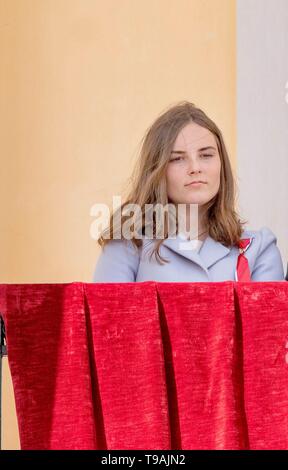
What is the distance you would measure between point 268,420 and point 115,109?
133 cm

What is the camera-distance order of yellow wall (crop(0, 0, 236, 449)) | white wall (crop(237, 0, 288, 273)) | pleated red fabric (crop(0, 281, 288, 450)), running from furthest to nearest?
yellow wall (crop(0, 0, 236, 449)) < white wall (crop(237, 0, 288, 273)) < pleated red fabric (crop(0, 281, 288, 450))

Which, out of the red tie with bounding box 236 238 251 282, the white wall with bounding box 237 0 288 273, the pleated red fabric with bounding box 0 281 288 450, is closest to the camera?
the pleated red fabric with bounding box 0 281 288 450

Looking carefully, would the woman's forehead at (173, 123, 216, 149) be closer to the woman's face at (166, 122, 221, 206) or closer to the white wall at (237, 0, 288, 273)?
the woman's face at (166, 122, 221, 206)

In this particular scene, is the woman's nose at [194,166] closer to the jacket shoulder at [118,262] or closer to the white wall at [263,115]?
the jacket shoulder at [118,262]

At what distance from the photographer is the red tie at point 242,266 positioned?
214 cm

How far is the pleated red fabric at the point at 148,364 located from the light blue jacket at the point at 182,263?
0.89 feet

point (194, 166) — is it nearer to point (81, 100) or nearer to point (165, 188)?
point (165, 188)

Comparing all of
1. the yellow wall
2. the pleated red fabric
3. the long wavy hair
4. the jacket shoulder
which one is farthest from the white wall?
the pleated red fabric

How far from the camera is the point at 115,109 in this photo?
306 centimetres

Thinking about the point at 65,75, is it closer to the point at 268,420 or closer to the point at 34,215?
the point at 34,215

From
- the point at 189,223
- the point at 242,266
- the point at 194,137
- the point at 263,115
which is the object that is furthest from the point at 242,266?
the point at 263,115

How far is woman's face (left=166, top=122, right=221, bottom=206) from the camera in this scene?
7.25 feet

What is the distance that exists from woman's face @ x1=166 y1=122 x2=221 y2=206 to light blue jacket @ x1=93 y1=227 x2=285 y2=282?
0.07 metres

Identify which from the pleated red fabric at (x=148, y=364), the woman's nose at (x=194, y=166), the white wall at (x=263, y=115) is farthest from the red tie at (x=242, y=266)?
the white wall at (x=263, y=115)
